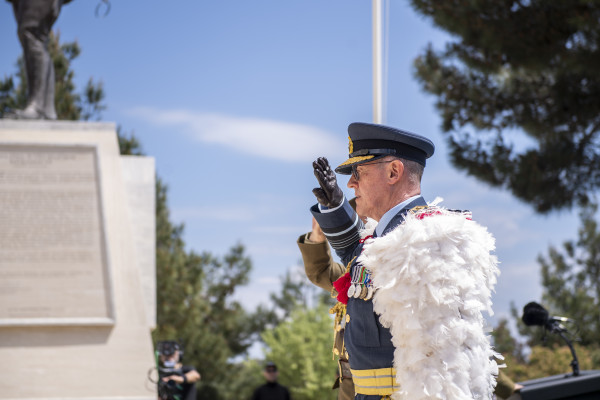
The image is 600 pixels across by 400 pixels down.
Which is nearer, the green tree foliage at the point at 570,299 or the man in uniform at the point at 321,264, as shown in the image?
the man in uniform at the point at 321,264

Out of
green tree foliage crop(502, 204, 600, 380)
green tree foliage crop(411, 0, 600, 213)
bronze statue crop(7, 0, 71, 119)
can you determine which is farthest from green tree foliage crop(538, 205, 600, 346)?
bronze statue crop(7, 0, 71, 119)

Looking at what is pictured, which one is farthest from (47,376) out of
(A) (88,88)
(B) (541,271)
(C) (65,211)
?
(B) (541,271)

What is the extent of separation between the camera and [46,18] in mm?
8562

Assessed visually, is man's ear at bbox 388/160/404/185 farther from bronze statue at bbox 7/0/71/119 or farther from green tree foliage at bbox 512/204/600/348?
green tree foliage at bbox 512/204/600/348

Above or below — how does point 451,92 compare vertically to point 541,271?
above

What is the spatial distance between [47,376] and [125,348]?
85cm

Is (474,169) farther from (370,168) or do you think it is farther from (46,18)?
(370,168)

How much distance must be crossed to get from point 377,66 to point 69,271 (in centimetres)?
529

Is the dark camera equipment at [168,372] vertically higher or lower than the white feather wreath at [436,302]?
lower

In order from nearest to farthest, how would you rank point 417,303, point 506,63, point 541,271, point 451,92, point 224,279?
1. point 417,303
2. point 506,63
3. point 451,92
4. point 541,271
5. point 224,279

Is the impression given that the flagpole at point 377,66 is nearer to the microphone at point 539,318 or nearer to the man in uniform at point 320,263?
the man in uniform at point 320,263

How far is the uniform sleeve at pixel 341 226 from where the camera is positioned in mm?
2480

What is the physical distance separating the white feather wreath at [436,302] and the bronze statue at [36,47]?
284 inches

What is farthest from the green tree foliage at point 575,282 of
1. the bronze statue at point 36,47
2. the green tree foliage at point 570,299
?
the bronze statue at point 36,47
